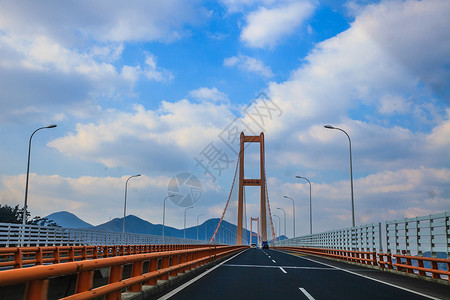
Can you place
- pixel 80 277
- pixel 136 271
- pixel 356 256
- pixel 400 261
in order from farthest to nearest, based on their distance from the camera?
pixel 356 256 → pixel 400 261 → pixel 136 271 → pixel 80 277

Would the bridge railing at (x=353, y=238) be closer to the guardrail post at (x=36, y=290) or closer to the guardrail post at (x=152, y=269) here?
the guardrail post at (x=152, y=269)

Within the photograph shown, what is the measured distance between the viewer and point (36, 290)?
3.91 metres

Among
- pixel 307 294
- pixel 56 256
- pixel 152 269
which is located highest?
pixel 152 269

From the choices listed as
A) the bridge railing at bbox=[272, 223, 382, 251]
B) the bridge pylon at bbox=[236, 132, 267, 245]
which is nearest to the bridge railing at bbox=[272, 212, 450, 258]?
the bridge railing at bbox=[272, 223, 382, 251]

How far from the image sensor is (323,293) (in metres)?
9.75

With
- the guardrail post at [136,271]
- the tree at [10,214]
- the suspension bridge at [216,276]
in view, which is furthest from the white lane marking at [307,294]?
the tree at [10,214]

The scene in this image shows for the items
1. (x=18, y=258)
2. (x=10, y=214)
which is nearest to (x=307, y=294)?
(x=18, y=258)

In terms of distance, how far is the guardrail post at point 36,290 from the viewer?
12.7 feet

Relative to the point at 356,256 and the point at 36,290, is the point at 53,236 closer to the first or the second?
the point at 356,256

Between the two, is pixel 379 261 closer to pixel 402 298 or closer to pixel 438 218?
pixel 438 218

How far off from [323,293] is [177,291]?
130 inches

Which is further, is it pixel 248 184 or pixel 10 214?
pixel 248 184

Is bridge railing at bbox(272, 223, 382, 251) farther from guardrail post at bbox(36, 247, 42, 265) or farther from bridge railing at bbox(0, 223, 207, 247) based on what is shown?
bridge railing at bbox(0, 223, 207, 247)

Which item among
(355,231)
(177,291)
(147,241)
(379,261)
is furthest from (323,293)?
(147,241)
